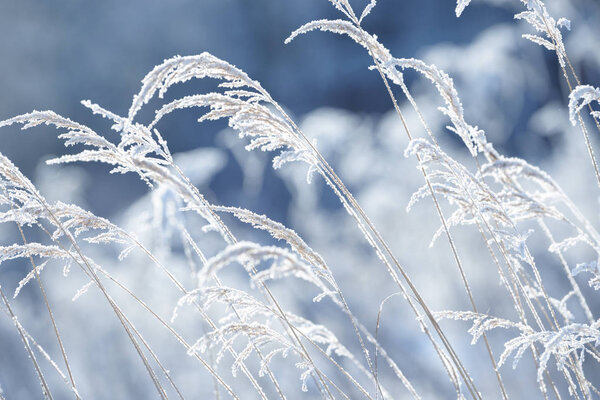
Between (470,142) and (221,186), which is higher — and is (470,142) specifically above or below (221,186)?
below

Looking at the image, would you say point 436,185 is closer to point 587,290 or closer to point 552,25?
point 552,25

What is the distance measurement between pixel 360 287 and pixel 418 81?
12.6 ft

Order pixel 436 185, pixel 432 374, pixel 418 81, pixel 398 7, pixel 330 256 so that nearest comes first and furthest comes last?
pixel 436 185
pixel 432 374
pixel 330 256
pixel 418 81
pixel 398 7

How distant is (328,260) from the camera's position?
21.9ft

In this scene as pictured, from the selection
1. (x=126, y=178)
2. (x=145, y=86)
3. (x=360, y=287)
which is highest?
(x=126, y=178)

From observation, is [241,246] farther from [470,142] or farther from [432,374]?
[432,374]

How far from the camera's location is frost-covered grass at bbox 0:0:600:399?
1362mm

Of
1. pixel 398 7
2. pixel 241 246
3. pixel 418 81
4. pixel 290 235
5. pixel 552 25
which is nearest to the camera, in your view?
pixel 241 246

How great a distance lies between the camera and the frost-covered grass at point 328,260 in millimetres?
1362

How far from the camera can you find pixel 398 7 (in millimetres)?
10039

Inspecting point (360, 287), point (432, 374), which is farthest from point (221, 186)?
point (432, 374)

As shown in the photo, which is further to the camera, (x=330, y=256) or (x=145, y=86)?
(x=330, y=256)

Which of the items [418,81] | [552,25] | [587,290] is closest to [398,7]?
[418,81]

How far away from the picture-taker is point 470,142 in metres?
1.49
